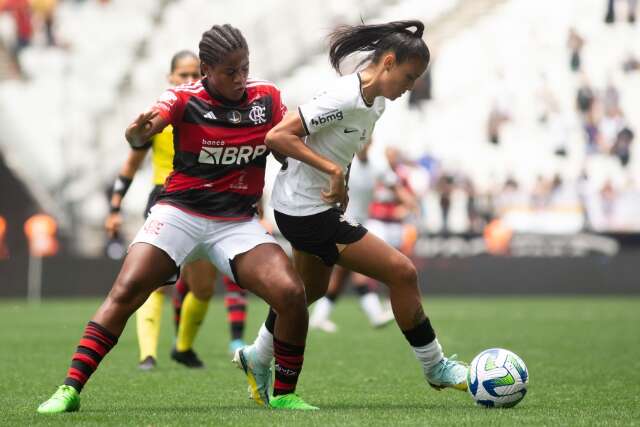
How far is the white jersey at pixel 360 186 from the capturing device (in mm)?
14000

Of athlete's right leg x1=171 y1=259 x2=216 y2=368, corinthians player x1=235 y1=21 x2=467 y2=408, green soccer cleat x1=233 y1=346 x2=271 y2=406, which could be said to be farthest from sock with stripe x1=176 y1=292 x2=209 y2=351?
corinthians player x1=235 y1=21 x2=467 y2=408

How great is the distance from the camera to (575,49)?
2709cm

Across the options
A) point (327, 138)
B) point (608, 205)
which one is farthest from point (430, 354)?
point (608, 205)

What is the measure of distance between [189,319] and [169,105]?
3.19m

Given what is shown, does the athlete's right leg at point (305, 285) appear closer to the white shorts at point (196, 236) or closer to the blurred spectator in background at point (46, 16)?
the white shorts at point (196, 236)

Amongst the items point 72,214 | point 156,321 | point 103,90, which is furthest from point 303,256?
point 103,90

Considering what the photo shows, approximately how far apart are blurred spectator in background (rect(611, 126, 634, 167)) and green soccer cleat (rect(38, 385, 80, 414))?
20.5 metres

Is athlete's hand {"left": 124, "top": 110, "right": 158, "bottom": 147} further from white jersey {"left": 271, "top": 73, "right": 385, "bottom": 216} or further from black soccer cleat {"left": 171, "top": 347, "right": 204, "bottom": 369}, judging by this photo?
black soccer cleat {"left": 171, "top": 347, "right": 204, "bottom": 369}

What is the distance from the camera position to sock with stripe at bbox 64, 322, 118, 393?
608 cm

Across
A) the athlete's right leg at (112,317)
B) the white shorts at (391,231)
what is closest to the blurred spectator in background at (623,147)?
the white shorts at (391,231)

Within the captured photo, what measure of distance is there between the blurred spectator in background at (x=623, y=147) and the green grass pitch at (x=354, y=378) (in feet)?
31.5

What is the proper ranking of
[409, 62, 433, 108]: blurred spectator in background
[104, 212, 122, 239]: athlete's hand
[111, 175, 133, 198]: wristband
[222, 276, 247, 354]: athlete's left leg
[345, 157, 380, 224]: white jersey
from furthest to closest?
[409, 62, 433, 108]: blurred spectator in background
[345, 157, 380, 224]: white jersey
[222, 276, 247, 354]: athlete's left leg
[111, 175, 133, 198]: wristband
[104, 212, 122, 239]: athlete's hand

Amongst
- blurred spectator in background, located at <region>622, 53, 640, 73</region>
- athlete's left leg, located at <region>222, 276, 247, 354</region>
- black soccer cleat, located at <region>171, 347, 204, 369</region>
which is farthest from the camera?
blurred spectator in background, located at <region>622, 53, 640, 73</region>

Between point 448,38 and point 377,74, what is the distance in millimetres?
21655
